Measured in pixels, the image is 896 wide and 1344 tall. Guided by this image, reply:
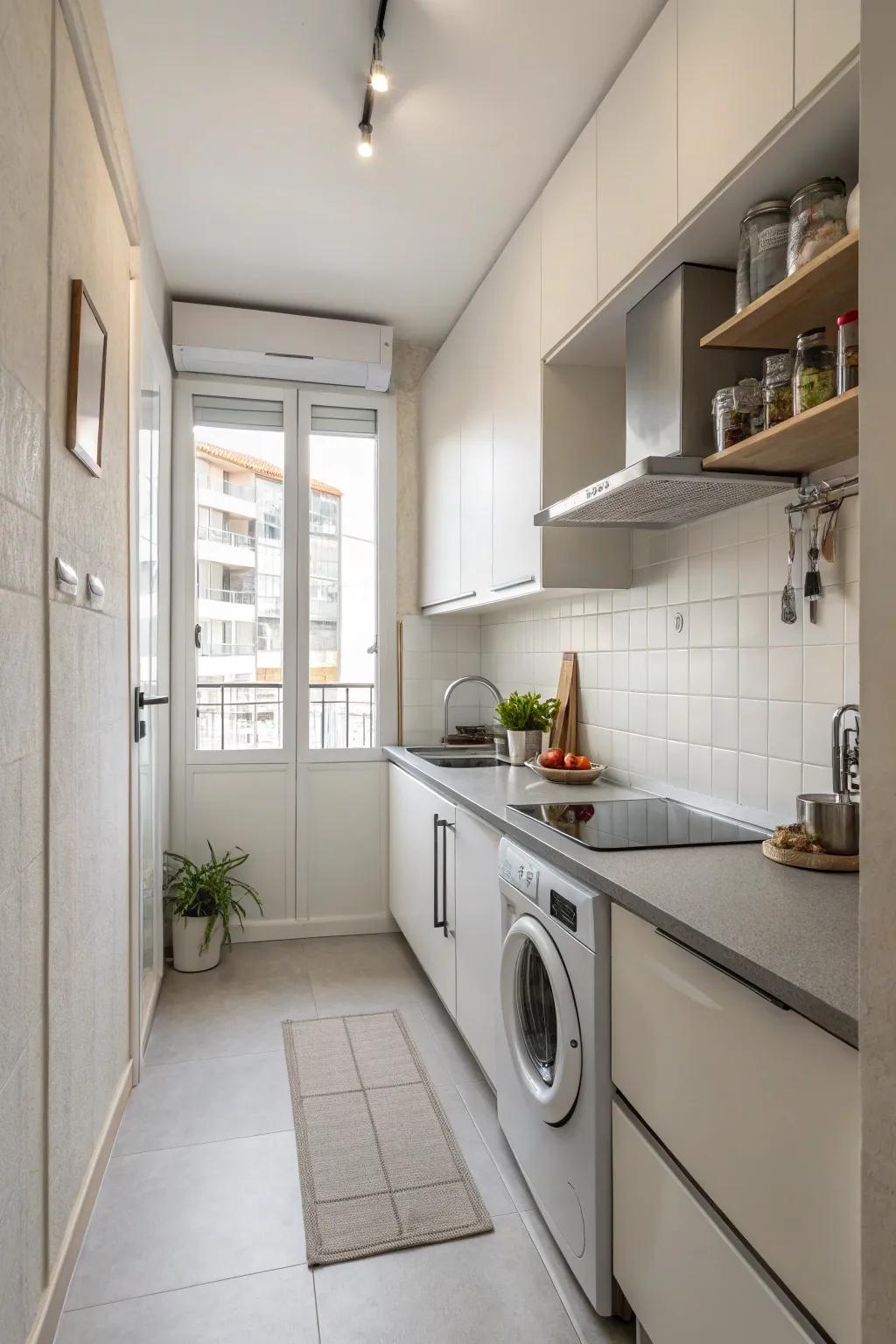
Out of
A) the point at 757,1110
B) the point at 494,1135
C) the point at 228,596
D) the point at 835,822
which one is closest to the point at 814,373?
the point at 835,822

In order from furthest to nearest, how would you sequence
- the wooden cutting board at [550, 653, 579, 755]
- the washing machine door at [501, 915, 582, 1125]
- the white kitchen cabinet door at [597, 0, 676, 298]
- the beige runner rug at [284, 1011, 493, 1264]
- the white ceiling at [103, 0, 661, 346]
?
1. the wooden cutting board at [550, 653, 579, 755]
2. the white ceiling at [103, 0, 661, 346]
3. the beige runner rug at [284, 1011, 493, 1264]
4. the white kitchen cabinet door at [597, 0, 676, 298]
5. the washing machine door at [501, 915, 582, 1125]

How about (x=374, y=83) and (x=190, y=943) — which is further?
(x=190, y=943)

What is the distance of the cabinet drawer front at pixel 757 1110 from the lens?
2.89ft

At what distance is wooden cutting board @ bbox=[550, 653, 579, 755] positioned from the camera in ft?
9.29

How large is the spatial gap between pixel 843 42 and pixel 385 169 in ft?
5.26

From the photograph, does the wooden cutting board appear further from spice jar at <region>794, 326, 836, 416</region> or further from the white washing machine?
spice jar at <region>794, 326, 836, 416</region>

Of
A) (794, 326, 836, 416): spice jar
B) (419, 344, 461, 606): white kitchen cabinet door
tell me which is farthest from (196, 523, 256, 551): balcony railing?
(794, 326, 836, 416): spice jar

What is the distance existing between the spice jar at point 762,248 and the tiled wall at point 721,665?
445 mm

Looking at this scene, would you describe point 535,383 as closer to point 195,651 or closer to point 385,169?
point 385,169

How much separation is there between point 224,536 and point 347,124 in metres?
1.80

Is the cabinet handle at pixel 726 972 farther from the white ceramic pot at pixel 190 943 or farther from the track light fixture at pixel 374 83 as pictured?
the white ceramic pot at pixel 190 943

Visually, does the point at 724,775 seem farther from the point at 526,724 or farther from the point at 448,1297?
the point at 448,1297

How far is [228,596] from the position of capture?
362 cm

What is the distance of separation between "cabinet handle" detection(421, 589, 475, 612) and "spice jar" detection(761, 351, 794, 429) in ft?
5.20
